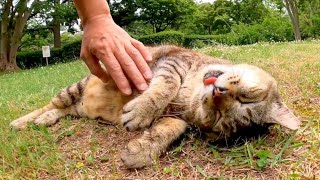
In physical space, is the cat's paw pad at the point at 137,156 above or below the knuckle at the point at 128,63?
below

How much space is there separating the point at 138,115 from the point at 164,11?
28382 mm

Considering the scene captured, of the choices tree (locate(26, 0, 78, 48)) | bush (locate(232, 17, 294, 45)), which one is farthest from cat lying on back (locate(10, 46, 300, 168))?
tree (locate(26, 0, 78, 48))

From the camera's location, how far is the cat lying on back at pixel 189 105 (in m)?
2.45

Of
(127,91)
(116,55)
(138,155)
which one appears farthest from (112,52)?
(138,155)

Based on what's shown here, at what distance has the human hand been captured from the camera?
107 inches

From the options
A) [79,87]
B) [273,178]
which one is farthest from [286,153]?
[79,87]

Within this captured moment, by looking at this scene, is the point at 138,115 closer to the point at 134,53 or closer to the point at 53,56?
the point at 134,53

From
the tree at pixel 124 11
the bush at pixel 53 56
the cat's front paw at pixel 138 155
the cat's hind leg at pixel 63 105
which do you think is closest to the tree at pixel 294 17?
the tree at pixel 124 11

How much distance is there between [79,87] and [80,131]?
74 centimetres

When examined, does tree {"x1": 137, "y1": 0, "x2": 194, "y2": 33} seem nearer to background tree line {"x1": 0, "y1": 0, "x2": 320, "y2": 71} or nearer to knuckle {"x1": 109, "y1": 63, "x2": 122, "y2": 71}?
background tree line {"x1": 0, "y1": 0, "x2": 320, "y2": 71}

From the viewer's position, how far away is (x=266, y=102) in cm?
259

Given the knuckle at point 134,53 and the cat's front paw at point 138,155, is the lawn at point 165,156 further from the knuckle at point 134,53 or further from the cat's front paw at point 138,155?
the knuckle at point 134,53

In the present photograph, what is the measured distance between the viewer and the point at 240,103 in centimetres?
252

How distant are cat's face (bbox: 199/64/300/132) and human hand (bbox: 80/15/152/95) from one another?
1.50ft
